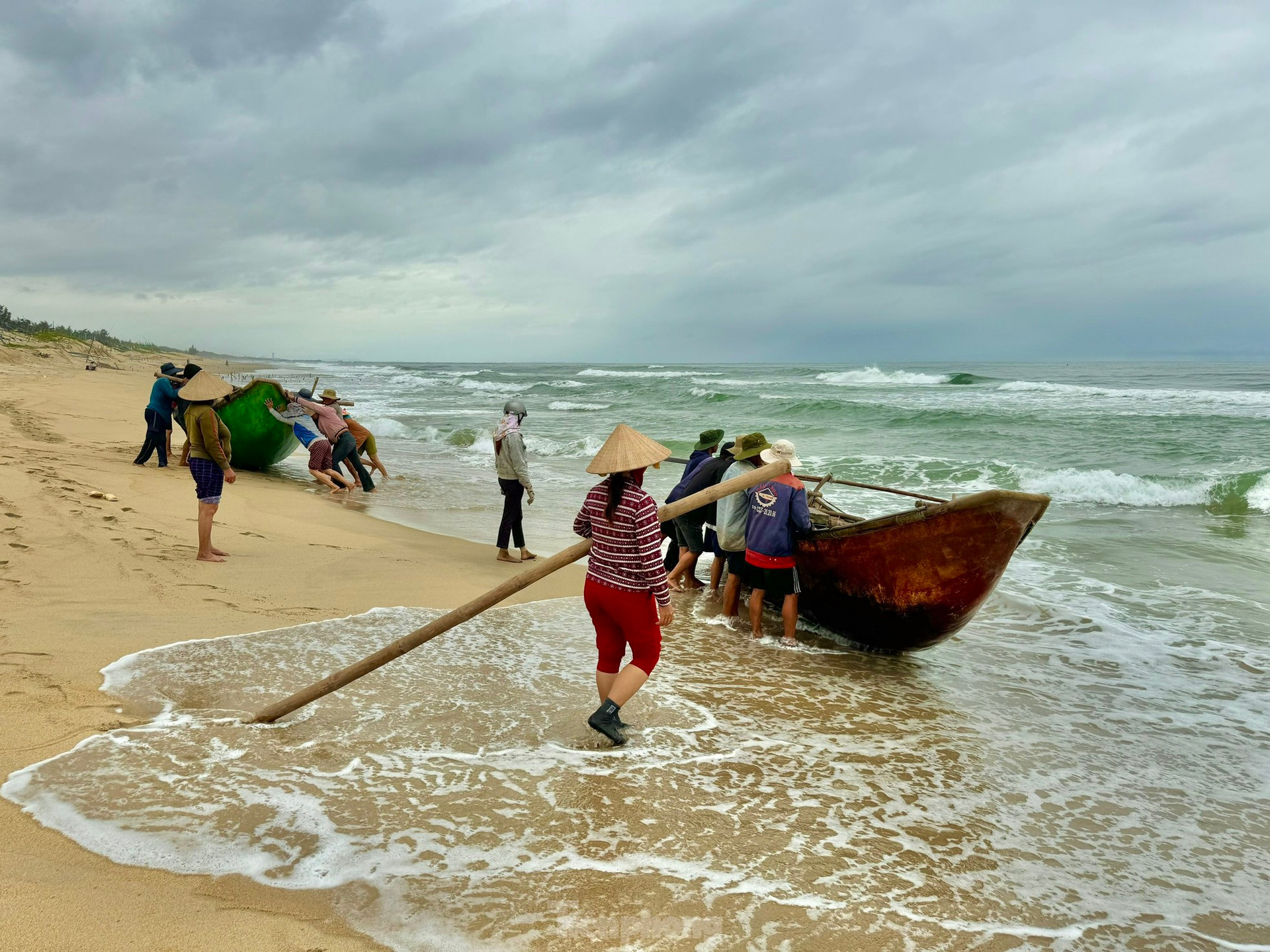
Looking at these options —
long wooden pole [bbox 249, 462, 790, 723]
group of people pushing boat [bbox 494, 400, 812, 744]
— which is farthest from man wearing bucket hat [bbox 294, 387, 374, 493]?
long wooden pole [bbox 249, 462, 790, 723]

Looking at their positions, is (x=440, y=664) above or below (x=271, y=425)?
below

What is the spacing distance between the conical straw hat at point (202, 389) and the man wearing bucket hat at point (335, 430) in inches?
185

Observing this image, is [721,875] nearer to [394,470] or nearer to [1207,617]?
[1207,617]

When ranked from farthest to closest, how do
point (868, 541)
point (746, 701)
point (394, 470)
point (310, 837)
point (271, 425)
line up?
point (394, 470), point (271, 425), point (868, 541), point (746, 701), point (310, 837)

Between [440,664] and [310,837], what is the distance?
2246mm

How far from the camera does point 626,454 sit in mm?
4004

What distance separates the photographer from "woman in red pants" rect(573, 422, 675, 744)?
4020 millimetres

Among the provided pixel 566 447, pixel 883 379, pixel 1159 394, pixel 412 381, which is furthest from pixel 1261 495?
pixel 412 381

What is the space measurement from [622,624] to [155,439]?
1036cm

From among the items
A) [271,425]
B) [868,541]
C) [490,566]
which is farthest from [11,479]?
[868,541]

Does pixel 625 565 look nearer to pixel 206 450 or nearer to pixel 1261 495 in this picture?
pixel 206 450

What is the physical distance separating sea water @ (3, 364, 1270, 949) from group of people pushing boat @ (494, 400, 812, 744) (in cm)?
41

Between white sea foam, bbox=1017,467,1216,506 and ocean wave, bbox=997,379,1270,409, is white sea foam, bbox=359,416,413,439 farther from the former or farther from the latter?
ocean wave, bbox=997,379,1270,409

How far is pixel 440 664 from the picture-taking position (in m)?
5.39
